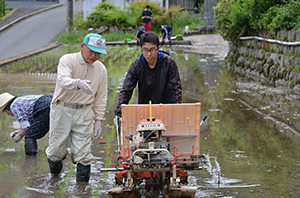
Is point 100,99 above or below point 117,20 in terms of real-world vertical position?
below

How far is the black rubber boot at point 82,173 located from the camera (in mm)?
4992

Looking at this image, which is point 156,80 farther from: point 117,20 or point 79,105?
point 117,20

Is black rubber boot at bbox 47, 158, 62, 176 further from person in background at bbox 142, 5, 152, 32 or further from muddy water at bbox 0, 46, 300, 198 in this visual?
person in background at bbox 142, 5, 152, 32

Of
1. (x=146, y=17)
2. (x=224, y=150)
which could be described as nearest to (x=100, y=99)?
(x=224, y=150)

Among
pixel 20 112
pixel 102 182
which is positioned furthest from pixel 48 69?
pixel 102 182

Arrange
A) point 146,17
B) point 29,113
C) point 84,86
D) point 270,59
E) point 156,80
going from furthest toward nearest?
point 146,17 → point 270,59 → point 29,113 → point 156,80 → point 84,86

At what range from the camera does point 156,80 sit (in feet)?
16.4

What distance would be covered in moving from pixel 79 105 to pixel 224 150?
2709 mm

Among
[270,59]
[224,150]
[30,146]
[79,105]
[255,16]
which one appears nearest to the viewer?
[79,105]

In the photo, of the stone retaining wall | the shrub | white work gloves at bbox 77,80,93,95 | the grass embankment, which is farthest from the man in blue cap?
the grass embankment

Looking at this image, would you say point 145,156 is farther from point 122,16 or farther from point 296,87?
point 122,16

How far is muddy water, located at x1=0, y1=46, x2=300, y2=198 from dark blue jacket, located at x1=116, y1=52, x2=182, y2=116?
114 cm

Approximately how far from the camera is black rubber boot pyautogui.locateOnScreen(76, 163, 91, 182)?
16.4 feet

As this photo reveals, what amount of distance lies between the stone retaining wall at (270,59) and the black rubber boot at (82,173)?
7.67 meters
